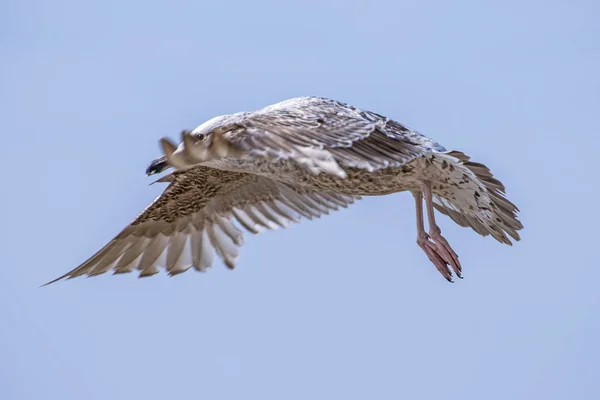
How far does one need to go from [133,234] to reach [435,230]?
3.01 meters

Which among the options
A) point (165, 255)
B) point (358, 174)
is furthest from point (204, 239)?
point (358, 174)

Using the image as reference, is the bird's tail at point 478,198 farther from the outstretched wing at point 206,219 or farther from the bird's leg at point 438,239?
the outstretched wing at point 206,219

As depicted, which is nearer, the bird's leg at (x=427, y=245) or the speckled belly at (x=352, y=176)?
the speckled belly at (x=352, y=176)

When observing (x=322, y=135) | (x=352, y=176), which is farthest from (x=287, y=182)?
(x=322, y=135)

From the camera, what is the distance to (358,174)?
10.8 metres

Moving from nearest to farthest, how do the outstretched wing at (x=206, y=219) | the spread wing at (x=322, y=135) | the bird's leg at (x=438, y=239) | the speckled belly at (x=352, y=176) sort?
the spread wing at (x=322, y=135), the speckled belly at (x=352, y=176), the bird's leg at (x=438, y=239), the outstretched wing at (x=206, y=219)

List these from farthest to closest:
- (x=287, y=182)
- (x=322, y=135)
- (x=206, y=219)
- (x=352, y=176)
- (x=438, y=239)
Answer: (x=206, y=219) → (x=287, y=182) → (x=438, y=239) → (x=352, y=176) → (x=322, y=135)

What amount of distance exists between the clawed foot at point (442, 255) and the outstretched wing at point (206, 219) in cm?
152

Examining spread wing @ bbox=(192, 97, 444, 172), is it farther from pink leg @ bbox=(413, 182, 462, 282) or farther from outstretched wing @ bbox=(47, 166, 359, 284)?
outstretched wing @ bbox=(47, 166, 359, 284)

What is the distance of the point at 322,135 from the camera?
10.0 meters

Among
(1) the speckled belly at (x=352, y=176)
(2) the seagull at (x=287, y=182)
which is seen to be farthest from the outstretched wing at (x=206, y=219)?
(1) the speckled belly at (x=352, y=176)

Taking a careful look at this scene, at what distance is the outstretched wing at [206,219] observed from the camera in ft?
41.0

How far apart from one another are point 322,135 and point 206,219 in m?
2.96

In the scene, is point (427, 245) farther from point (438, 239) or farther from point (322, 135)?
point (322, 135)
